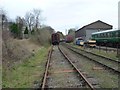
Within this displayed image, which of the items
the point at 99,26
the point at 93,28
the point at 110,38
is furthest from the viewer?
the point at 99,26

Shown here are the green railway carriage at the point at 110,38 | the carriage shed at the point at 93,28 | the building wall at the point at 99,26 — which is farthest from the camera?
the building wall at the point at 99,26

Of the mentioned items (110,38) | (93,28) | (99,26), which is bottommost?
(110,38)

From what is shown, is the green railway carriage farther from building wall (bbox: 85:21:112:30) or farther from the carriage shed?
building wall (bbox: 85:21:112:30)

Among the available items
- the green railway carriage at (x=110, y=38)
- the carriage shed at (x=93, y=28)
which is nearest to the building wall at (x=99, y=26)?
the carriage shed at (x=93, y=28)

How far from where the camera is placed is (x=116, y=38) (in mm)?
43062

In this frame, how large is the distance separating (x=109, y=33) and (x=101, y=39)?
7.52m

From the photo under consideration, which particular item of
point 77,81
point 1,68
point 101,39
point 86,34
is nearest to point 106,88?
point 77,81

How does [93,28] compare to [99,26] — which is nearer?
[93,28]

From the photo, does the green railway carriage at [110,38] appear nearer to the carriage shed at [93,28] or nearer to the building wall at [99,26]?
the carriage shed at [93,28]

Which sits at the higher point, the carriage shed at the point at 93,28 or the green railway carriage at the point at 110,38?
the carriage shed at the point at 93,28

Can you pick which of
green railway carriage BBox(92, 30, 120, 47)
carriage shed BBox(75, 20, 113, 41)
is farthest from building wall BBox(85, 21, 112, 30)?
green railway carriage BBox(92, 30, 120, 47)

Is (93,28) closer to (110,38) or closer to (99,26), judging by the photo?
(99,26)

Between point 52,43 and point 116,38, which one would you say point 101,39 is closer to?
point 116,38

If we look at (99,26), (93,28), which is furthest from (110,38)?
(99,26)
